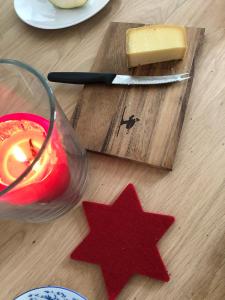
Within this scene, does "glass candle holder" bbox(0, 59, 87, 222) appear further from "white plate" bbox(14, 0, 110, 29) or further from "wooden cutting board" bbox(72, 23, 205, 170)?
"white plate" bbox(14, 0, 110, 29)

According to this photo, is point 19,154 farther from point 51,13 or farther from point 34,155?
point 51,13

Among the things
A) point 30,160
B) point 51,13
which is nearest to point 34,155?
point 30,160

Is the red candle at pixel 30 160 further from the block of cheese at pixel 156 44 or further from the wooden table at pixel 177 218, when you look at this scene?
the block of cheese at pixel 156 44

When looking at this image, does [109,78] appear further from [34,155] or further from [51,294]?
[51,294]

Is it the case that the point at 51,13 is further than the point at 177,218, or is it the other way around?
the point at 51,13

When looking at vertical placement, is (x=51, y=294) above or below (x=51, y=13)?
below

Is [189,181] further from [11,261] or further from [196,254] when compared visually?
[11,261]

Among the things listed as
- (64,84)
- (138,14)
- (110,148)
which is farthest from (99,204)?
(138,14)
